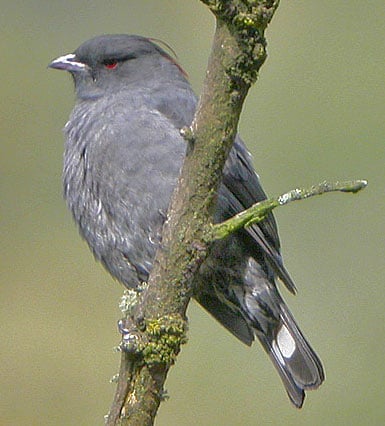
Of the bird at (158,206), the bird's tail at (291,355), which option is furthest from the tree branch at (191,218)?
the bird's tail at (291,355)

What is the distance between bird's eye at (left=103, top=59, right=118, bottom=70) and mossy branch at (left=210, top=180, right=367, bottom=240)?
2365mm

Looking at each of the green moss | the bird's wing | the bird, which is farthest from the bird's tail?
the green moss

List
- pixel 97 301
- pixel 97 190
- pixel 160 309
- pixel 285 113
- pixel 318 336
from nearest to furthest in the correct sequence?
pixel 160 309 < pixel 97 190 < pixel 318 336 < pixel 97 301 < pixel 285 113

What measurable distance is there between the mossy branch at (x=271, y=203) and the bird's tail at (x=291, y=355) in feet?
6.04

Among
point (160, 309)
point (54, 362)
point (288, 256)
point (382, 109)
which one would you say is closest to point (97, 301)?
point (54, 362)

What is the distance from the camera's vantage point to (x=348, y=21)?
14.5 m

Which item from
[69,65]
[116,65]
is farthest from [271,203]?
[69,65]

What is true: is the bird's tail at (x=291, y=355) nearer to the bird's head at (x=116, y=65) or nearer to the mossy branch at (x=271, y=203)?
the bird's head at (x=116, y=65)

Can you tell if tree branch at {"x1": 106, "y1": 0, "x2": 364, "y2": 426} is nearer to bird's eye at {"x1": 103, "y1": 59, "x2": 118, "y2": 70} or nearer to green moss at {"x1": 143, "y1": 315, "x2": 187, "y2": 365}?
green moss at {"x1": 143, "y1": 315, "x2": 187, "y2": 365}

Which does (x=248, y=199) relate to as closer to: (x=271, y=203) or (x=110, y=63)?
(x=110, y=63)

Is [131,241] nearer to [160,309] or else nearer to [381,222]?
[160,309]

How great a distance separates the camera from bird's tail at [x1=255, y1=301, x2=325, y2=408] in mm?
6918

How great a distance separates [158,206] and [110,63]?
3.98ft

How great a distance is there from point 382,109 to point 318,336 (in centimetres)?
306
